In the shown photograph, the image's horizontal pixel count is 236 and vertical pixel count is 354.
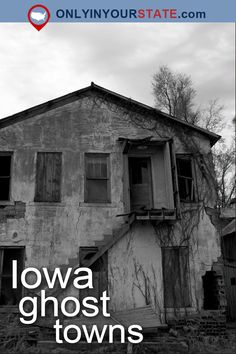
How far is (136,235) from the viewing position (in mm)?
12391

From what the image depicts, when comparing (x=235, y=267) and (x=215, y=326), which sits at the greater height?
(x=235, y=267)

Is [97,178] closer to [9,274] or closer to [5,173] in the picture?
[5,173]

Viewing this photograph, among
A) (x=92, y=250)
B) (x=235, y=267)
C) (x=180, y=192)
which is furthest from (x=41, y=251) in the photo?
(x=235, y=267)

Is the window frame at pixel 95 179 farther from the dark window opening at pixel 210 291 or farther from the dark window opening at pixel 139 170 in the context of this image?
the dark window opening at pixel 210 291

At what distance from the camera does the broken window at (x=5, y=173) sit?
13.0 metres

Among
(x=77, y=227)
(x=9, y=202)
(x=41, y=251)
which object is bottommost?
(x=41, y=251)

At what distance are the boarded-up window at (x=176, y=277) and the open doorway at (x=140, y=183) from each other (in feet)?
6.22

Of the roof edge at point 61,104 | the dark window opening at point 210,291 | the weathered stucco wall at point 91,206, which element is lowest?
the dark window opening at point 210,291

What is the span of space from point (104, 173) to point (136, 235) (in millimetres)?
2608

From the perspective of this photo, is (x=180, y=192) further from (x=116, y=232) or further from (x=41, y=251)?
(x=41, y=251)

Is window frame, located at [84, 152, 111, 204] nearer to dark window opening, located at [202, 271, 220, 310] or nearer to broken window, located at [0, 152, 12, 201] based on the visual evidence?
broken window, located at [0, 152, 12, 201]

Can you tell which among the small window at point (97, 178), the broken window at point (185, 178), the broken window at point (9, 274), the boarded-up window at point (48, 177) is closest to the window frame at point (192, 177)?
the broken window at point (185, 178)

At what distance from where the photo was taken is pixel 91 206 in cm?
1255

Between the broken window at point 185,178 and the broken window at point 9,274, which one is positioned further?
the broken window at point 185,178
